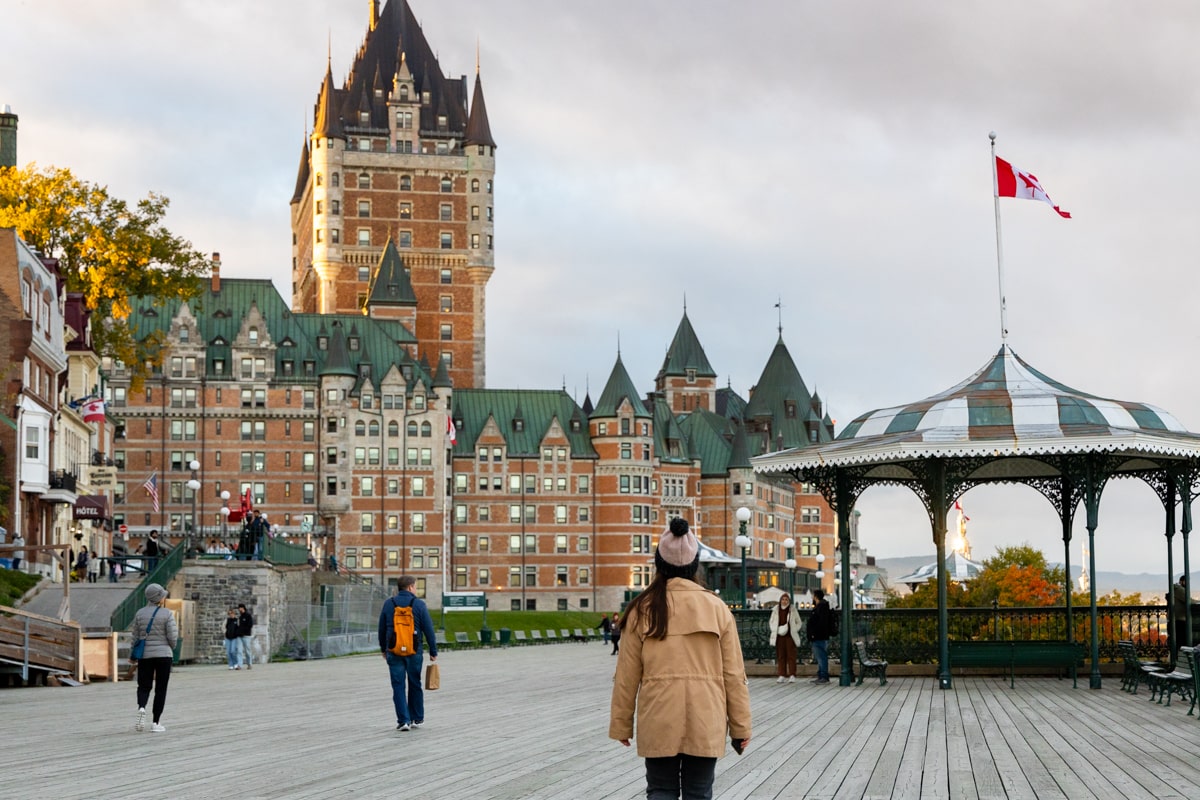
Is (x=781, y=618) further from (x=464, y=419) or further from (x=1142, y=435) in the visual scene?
(x=464, y=419)

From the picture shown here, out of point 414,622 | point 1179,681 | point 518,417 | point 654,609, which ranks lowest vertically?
point 1179,681

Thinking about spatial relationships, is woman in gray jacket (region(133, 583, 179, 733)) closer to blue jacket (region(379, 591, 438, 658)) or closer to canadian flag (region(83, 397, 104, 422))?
blue jacket (region(379, 591, 438, 658))

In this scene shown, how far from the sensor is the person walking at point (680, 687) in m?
8.66

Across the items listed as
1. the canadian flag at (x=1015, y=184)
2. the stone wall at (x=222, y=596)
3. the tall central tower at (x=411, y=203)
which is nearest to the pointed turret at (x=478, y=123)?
the tall central tower at (x=411, y=203)

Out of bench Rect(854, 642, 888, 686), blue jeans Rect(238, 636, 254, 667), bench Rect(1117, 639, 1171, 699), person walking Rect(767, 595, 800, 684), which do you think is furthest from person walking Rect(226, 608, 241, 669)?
bench Rect(1117, 639, 1171, 699)

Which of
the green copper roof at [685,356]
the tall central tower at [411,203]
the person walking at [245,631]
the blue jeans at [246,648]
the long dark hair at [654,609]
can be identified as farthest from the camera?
the green copper roof at [685,356]

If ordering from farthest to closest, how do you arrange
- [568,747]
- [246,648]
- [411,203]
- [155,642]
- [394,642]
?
[411,203] → [246,648] → [155,642] → [394,642] → [568,747]

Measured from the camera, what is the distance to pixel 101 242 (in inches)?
2126

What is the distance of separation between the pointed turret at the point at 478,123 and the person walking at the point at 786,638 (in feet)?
382

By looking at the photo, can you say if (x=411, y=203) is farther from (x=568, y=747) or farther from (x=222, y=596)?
(x=568, y=747)

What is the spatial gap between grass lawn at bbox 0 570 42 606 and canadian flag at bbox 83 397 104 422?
53.5ft

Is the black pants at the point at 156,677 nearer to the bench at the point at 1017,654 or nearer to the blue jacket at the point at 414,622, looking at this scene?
the blue jacket at the point at 414,622

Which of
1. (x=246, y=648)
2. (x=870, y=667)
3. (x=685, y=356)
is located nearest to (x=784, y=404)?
(x=685, y=356)

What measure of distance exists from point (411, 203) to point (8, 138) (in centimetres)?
8026
